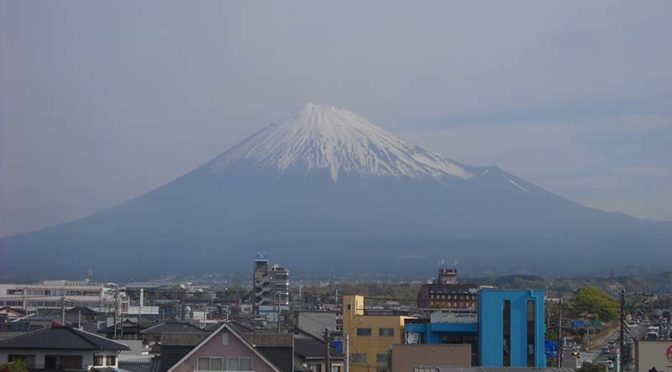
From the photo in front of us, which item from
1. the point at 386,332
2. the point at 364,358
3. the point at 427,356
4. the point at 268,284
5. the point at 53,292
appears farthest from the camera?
the point at 53,292

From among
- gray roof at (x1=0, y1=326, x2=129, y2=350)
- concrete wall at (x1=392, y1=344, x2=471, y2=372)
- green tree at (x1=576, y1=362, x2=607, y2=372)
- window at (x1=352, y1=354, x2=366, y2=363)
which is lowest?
window at (x1=352, y1=354, x2=366, y2=363)

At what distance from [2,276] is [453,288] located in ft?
368

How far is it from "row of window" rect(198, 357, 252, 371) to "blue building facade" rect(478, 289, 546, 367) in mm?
15115

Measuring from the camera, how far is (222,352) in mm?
21234

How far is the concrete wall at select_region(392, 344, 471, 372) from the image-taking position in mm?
29359

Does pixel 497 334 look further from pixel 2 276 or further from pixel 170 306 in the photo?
pixel 2 276

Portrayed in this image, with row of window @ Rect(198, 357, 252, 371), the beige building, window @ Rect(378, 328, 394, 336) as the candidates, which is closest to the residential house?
row of window @ Rect(198, 357, 252, 371)

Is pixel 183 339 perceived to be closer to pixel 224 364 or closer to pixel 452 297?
pixel 224 364

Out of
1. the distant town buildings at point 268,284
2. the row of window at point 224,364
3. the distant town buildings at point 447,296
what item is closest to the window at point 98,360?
the row of window at point 224,364

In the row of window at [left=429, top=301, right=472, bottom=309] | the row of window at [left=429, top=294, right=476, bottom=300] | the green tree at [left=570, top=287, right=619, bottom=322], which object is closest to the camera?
the green tree at [left=570, top=287, right=619, bottom=322]

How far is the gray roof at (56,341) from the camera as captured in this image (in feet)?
79.1

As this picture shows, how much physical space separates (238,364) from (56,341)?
4.66m

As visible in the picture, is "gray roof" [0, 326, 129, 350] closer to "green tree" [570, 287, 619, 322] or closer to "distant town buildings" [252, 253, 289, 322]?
"green tree" [570, 287, 619, 322]

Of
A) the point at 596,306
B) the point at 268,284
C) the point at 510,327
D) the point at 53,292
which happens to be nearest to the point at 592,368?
the point at 510,327
